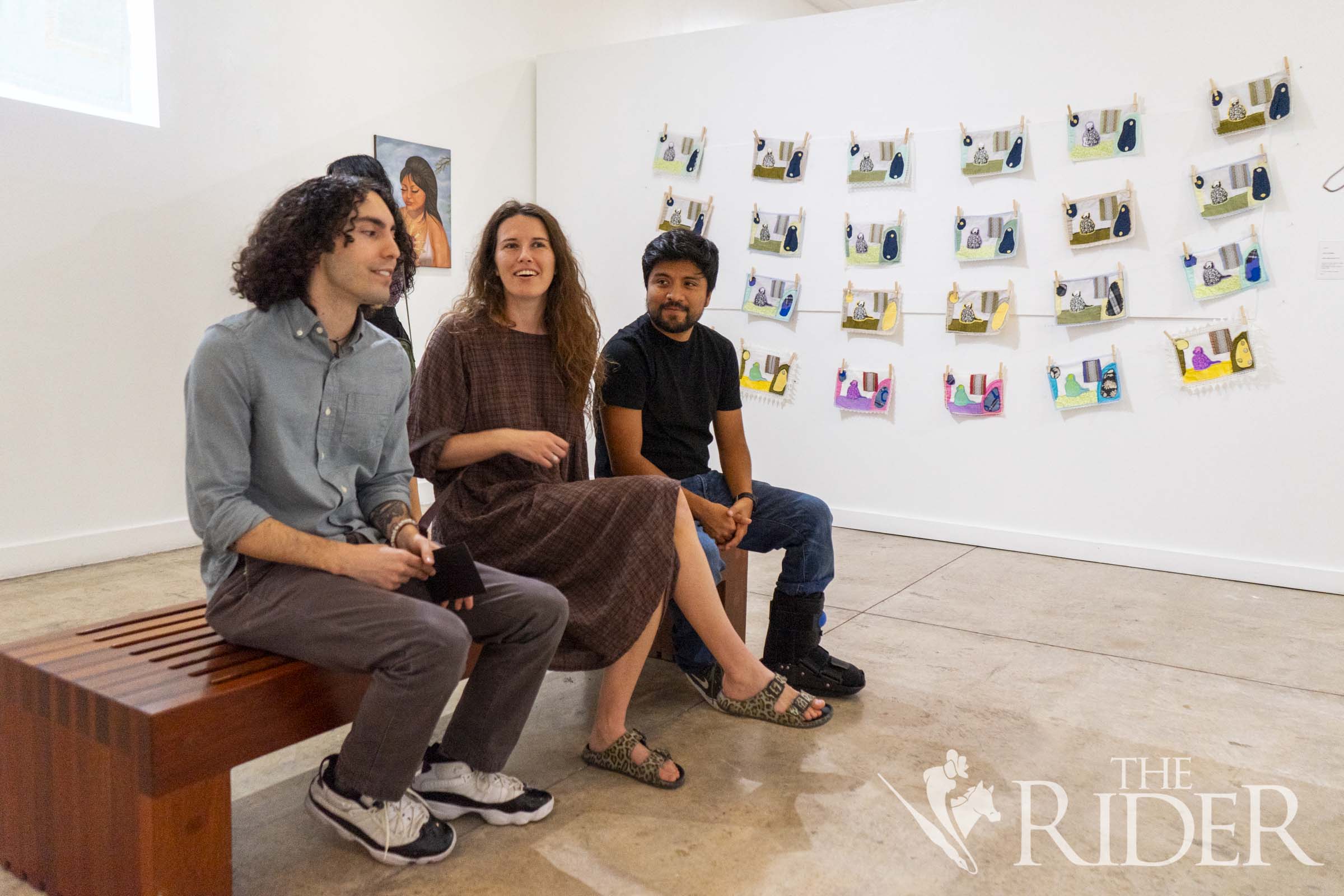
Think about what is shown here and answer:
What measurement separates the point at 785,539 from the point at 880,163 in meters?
2.56

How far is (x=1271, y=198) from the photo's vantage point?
3809 millimetres

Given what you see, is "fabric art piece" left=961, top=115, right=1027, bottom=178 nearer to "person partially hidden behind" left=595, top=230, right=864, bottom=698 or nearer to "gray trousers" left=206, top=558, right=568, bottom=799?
"person partially hidden behind" left=595, top=230, right=864, bottom=698

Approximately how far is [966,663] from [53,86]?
3.62 meters

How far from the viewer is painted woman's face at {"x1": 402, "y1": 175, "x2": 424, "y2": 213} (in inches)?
192

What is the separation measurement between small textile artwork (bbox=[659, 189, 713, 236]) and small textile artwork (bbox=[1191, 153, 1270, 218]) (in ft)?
7.03

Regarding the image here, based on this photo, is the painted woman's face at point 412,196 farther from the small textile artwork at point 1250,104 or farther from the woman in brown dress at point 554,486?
the small textile artwork at point 1250,104

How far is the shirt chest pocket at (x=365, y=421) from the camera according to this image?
1.78 m

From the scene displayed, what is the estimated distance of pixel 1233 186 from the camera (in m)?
3.86

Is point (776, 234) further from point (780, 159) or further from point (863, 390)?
point (863, 390)

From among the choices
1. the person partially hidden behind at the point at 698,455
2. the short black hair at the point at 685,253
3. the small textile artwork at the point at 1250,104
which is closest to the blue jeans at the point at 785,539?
the person partially hidden behind at the point at 698,455

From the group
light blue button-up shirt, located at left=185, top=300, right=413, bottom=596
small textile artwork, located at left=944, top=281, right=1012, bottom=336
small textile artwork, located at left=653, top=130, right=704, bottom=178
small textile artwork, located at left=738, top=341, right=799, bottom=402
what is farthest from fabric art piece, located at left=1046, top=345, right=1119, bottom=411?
light blue button-up shirt, located at left=185, top=300, right=413, bottom=596

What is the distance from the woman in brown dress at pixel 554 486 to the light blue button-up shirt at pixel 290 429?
0.27 meters

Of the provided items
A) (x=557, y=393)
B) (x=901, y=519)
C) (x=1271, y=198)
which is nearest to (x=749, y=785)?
(x=557, y=393)

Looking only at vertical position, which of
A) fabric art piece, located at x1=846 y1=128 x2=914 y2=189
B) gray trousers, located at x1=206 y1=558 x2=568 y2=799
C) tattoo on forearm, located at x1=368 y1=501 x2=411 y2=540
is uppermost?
fabric art piece, located at x1=846 y1=128 x2=914 y2=189
